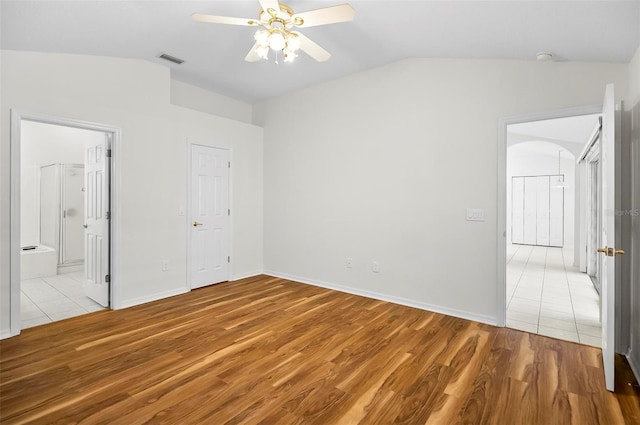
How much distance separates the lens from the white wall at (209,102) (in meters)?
4.78

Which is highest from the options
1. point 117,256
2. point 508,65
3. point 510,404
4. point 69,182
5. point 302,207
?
point 508,65

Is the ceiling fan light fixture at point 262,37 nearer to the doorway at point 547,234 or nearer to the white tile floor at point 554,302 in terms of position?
the doorway at point 547,234

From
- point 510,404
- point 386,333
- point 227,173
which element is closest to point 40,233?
point 227,173

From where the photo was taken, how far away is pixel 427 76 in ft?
12.5

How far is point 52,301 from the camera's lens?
402 centimetres

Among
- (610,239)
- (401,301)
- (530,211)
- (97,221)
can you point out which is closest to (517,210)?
(530,211)

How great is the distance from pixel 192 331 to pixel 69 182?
4672mm

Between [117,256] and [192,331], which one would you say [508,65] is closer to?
[192,331]

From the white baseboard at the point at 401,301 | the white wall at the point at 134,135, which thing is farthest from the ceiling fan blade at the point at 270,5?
the white baseboard at the point at 401,301

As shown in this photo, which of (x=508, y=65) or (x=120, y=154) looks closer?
(x=508, y=65)

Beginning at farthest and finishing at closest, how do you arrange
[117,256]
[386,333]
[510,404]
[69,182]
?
[69,182], [117,256], [386,333], [510,404]

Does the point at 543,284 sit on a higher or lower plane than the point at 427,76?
lower

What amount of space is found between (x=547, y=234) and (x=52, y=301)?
11.8 m

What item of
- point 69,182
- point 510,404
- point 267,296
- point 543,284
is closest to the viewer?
point 510,404
